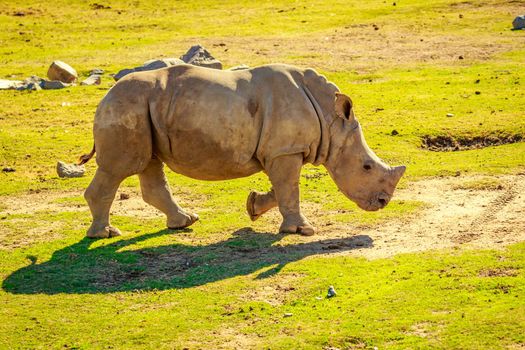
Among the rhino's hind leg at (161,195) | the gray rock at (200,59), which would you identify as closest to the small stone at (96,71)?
the gray rock at (200,59)

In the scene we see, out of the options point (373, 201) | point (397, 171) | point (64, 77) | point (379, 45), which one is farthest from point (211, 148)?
point (379, 45)

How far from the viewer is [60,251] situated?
15.3 meters

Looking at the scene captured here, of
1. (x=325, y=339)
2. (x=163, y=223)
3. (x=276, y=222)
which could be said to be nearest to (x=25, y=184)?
(x=163, y=223)

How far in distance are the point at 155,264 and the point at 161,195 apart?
1.90 metres

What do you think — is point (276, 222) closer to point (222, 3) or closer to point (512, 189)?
point (512, 189)

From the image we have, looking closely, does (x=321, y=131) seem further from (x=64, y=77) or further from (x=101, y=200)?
(x=64, y=77)

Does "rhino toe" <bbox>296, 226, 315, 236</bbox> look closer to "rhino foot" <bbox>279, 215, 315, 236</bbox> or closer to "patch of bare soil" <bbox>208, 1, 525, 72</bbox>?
"rhino foot" <bbox>279, 215, 315, 236</bbox>

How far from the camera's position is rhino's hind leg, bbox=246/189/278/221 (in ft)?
53.3

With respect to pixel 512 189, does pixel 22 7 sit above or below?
below

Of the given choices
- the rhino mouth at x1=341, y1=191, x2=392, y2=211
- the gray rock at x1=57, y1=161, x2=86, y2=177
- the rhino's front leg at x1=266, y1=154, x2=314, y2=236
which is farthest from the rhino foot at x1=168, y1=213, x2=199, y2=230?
the gray rock at x1=57, y1=161, x2=86, y2=177

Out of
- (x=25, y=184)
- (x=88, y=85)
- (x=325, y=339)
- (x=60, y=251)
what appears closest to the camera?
(x=325, y=339)

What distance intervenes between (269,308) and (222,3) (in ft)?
113

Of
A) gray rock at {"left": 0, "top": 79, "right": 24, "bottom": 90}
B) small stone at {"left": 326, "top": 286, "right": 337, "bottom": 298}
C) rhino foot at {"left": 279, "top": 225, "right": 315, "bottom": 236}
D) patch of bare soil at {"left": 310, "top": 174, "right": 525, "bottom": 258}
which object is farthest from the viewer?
gray rock at {"left": 0, "top": 79, "right": 24, "bottom": 90}

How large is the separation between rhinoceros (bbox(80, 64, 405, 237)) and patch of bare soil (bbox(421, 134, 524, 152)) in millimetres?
6003
